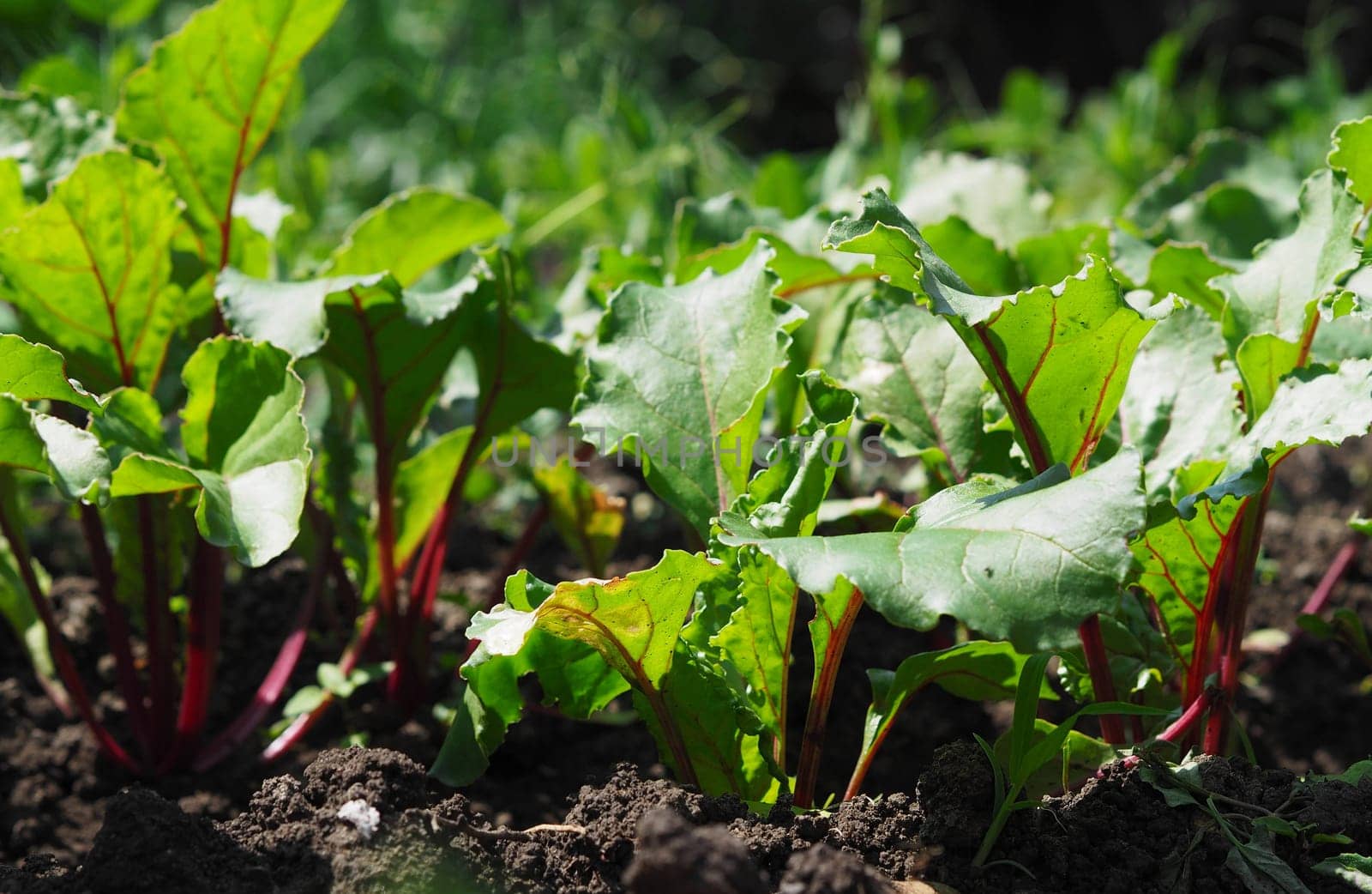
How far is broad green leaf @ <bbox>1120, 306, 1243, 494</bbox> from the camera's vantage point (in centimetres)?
147

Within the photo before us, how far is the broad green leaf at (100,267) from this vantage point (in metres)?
1.56

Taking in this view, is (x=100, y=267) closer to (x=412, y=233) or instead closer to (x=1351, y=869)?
(x=412, y=233)

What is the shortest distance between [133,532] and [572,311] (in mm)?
721

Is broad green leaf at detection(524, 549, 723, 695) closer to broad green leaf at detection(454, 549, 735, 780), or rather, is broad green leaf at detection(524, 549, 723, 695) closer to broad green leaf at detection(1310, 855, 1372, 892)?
broad green leaf at detection(454, 549, 735, 780)

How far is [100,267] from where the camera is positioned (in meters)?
1.61

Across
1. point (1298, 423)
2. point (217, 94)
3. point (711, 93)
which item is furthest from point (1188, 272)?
point (711, 93)

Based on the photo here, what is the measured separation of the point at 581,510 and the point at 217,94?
0.79 m

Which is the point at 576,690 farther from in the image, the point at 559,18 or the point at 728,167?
the point at 559,18

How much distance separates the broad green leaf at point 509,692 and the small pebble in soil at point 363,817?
0.12m

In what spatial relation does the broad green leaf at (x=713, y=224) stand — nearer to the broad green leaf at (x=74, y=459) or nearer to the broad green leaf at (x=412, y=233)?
the broad green leaf at (x=412, y=233)

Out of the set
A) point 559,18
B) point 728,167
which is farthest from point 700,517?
point 559,18

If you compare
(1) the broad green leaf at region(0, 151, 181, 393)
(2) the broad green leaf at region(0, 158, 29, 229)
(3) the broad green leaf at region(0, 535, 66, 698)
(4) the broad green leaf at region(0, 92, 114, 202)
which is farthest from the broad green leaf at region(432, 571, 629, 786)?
(4) the broad green leaf at region(0, 92, 114, 202)

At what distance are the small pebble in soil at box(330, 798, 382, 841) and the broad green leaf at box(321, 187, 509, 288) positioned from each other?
83cm

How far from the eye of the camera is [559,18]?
533 cm
